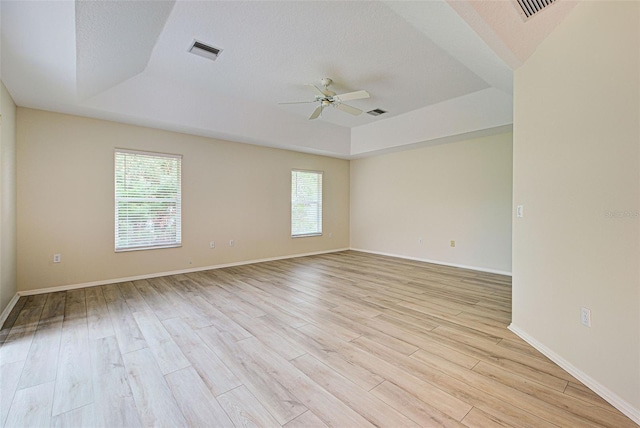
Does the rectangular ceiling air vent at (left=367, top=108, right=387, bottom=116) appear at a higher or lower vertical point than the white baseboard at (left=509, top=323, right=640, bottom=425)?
higher

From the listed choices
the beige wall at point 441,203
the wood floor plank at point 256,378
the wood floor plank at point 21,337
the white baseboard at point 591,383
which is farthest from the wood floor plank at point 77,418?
the beige wall at point 441,203

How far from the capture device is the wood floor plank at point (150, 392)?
1514mm

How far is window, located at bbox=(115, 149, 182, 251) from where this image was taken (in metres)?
4.27

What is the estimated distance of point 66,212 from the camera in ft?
12.7

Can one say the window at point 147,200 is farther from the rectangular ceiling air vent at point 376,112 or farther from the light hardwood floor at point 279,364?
the rectangular ceiling air vent at point 376,112

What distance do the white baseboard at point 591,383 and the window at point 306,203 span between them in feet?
15.9

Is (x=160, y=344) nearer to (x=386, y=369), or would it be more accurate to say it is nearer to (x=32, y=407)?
(x=32, y=407)

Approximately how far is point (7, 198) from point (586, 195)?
5.55 metres

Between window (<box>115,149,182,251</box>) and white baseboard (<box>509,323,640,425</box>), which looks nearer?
white baseboard (<box>509,323,640,425</box>)

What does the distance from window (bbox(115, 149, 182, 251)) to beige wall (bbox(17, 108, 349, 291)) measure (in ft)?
0.37

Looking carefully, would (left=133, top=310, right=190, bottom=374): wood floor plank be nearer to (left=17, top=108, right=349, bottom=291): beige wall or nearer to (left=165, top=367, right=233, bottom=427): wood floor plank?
(left=165, top=367, right=233, bottom=427): wood floor plank

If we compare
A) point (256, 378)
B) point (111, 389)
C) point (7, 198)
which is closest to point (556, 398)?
point (256, 378)

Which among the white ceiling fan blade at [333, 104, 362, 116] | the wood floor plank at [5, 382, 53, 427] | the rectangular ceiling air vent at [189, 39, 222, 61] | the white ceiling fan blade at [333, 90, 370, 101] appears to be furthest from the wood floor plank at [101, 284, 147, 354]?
the white ceiling fan blade at [333, 104, 362, 116]

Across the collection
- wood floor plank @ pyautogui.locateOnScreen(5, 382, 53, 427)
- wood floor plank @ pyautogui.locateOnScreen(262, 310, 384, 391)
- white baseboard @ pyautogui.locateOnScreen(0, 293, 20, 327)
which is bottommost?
wood floor plank @ pyautogui.locateOnScreen(262, 310, 384, 391)
